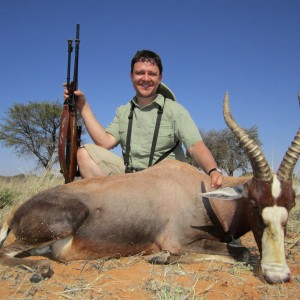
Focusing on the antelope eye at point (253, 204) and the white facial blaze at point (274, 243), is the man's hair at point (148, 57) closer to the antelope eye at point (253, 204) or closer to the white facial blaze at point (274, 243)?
the antelope eye at point (253, 204)

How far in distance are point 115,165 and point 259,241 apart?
253 centimetres

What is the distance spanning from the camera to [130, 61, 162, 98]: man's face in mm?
5496

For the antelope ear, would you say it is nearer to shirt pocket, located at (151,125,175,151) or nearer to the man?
the man

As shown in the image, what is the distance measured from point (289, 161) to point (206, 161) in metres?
1.19

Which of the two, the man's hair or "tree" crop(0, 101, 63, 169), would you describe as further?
"tree" crop(0, 101, 63, 169)

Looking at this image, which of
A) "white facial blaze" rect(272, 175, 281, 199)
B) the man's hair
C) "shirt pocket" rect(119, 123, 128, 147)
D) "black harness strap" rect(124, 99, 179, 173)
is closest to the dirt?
"white facial blaze" rect(272, 175, 281, 199)

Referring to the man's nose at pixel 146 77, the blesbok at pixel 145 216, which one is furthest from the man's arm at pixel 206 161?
the man's nose at pixel 146 77

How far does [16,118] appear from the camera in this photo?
22.4 m

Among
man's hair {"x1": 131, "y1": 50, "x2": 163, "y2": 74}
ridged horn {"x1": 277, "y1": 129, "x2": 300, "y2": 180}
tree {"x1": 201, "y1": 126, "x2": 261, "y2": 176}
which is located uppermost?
man's hair {"x1": 131, "y1": 50, "x2": 163, "y2": 74}

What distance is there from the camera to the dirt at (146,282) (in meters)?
2.74

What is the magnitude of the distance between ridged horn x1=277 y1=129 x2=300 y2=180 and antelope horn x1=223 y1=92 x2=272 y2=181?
0.11 m

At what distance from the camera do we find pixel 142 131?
5363mm

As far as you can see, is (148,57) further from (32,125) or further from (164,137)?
(32,125)

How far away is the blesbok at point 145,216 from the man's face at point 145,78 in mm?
1600
